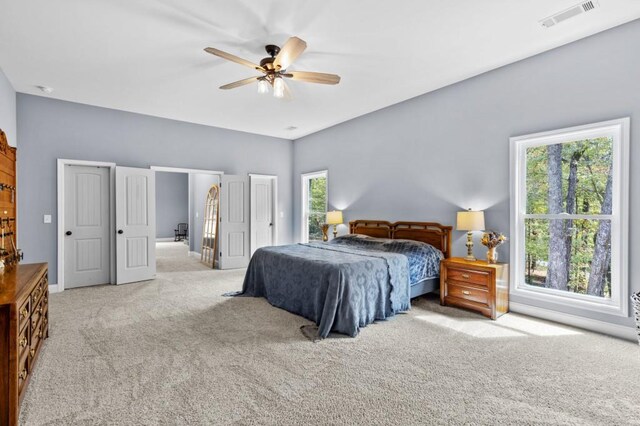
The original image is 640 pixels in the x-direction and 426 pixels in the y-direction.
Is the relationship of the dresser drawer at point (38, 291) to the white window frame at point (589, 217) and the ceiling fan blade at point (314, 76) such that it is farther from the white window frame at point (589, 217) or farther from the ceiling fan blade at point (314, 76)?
the white window frame at point (589, 217)

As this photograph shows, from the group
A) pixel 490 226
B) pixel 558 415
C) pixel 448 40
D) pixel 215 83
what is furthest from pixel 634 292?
pixel 215 83

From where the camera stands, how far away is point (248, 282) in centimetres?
461

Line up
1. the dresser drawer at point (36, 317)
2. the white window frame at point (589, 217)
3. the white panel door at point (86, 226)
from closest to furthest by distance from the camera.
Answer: the dresser drawer at point (36, 317) → the white window frame at point (589, 217) → the white panel door at point (86, 226)

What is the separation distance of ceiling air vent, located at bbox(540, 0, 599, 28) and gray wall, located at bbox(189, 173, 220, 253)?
7.07 m

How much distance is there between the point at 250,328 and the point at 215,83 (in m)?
3.22

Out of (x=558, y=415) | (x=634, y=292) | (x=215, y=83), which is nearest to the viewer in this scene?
(x=558, y=415)

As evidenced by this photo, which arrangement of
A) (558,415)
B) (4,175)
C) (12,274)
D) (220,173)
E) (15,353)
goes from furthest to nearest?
1. (220,173)
2. (4,175)
3. (12,274)
4. (558,415)
5. (15,353)

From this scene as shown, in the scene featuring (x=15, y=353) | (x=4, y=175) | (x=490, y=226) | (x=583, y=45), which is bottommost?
(x=15, y=353)

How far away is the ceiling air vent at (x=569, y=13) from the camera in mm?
2697

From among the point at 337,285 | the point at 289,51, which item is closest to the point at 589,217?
the point at 337,285

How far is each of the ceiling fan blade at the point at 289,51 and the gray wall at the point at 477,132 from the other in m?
2.58

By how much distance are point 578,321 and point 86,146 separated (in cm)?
709

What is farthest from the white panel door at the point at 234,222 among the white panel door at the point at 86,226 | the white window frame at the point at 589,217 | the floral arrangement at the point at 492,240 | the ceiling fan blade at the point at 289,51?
the white window frame at the point at 589,217

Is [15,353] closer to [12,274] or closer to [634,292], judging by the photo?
[12,274]
